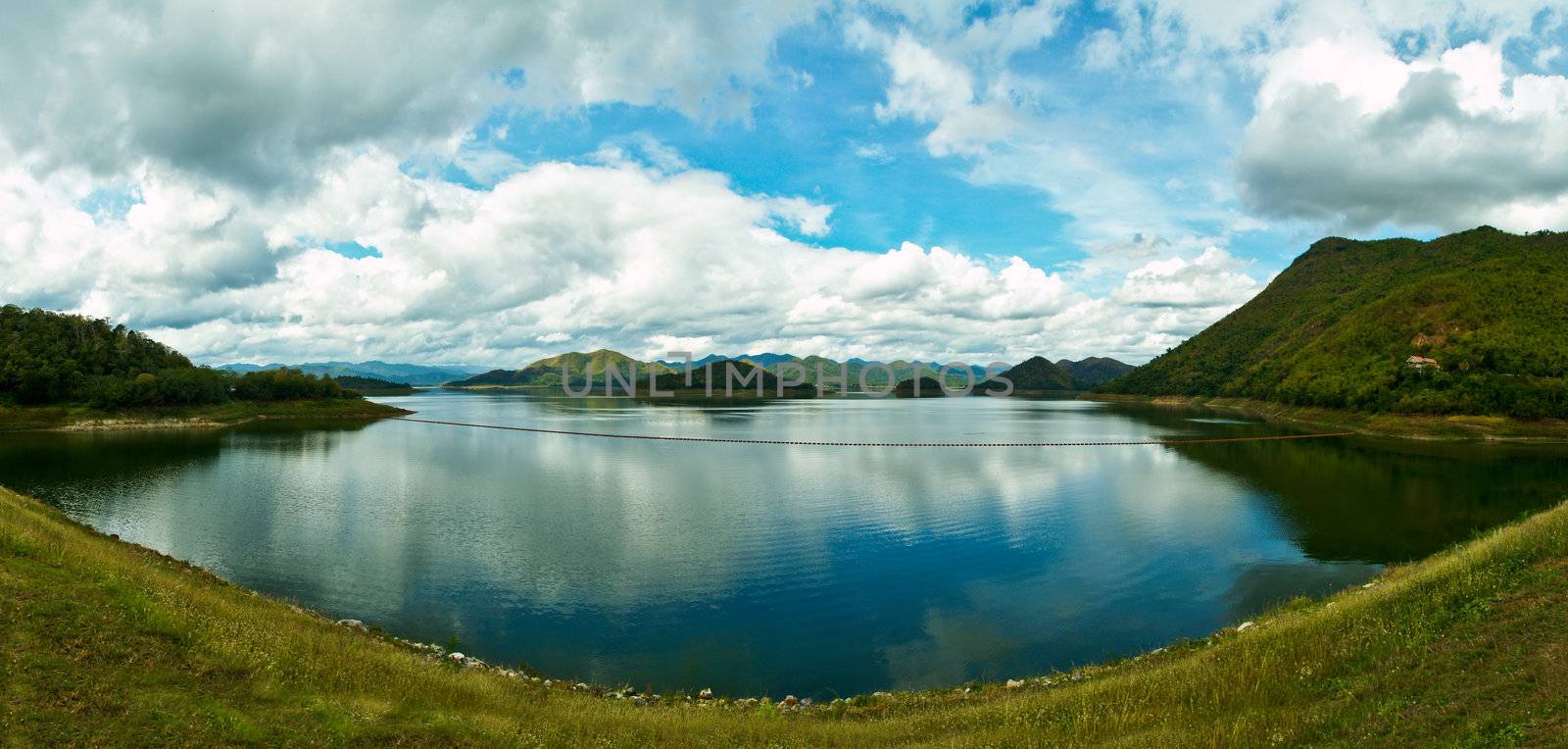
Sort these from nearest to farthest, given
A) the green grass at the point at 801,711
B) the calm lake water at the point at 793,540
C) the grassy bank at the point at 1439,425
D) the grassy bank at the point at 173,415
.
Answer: the green grass at the point at 801,711
the calm lake water at the point at 793,540
the grassy bank at the point at 1439,425
the grassy bank at the point at 173,415

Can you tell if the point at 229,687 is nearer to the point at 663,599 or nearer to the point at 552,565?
the point at 663,599

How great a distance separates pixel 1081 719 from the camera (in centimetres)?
1207

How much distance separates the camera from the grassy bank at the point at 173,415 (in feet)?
314

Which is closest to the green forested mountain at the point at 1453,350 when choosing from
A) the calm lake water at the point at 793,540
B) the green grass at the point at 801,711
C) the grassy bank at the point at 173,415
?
the calm lake water at the point at 793,540

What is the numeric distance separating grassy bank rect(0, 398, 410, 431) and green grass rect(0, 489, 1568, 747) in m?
114

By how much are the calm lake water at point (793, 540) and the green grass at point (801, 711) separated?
18.0 ft

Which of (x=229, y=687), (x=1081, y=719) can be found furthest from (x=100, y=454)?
(x=1081, y=719)

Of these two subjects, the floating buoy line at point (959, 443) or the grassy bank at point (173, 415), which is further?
the grassy bank at point (173, 415)

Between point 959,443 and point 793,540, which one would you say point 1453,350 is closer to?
point 959,443

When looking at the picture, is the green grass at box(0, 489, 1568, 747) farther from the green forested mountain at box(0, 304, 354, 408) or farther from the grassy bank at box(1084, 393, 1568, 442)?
the green forested mountain at box(0, 304, 354, 408)

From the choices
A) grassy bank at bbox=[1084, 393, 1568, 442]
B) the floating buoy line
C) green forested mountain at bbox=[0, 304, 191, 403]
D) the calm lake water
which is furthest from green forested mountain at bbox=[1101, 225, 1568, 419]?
green forested mountain at bbox=[0, 304, 191, 403]

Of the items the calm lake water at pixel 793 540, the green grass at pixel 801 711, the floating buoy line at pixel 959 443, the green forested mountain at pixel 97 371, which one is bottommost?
the calm lake water at pixel 793 540

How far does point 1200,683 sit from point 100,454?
91908 millimetres

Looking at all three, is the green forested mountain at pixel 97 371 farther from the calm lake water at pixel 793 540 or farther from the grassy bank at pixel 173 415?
the calm lake water at pixel 793 540
